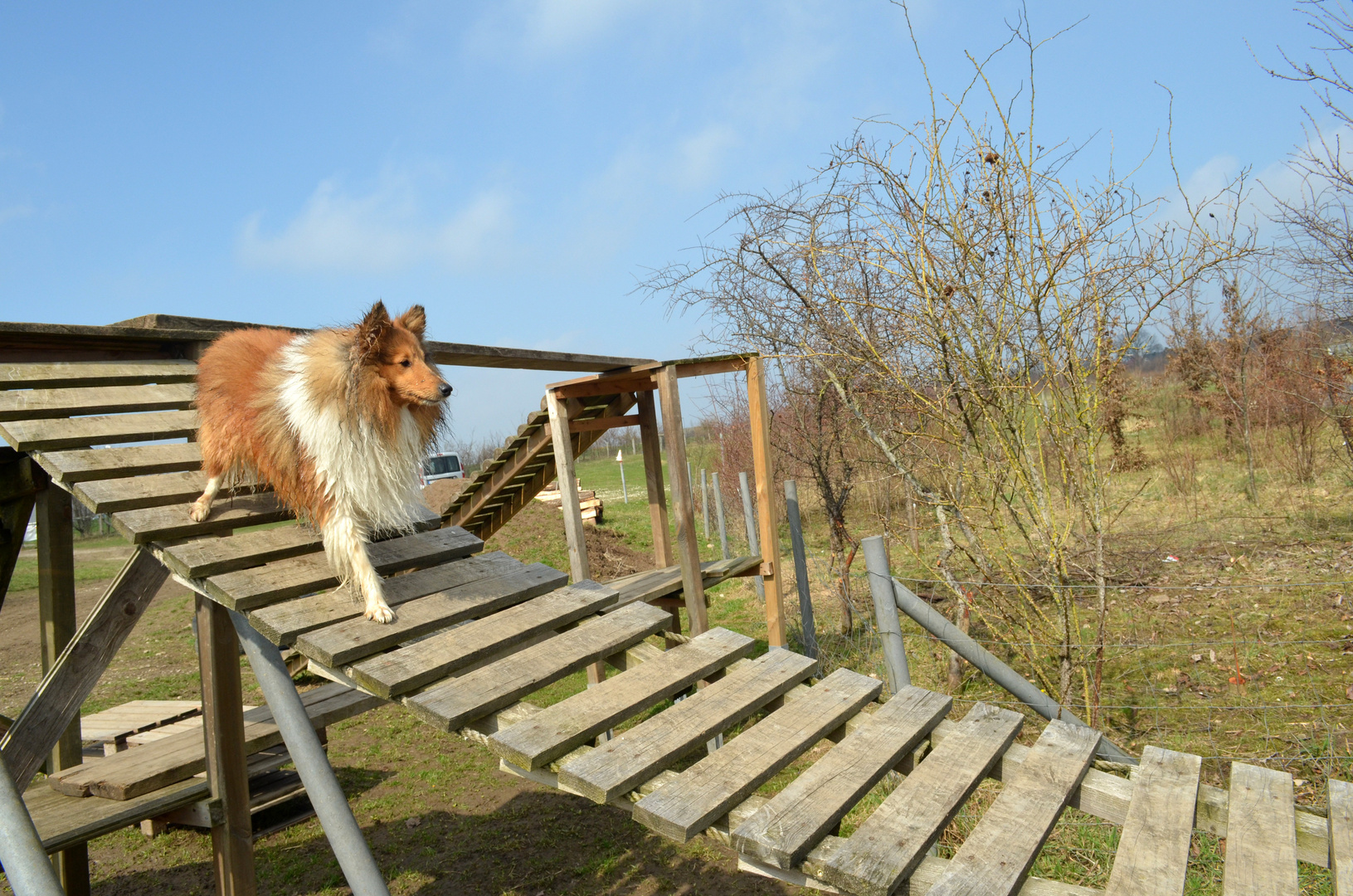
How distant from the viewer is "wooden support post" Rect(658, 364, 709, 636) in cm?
537

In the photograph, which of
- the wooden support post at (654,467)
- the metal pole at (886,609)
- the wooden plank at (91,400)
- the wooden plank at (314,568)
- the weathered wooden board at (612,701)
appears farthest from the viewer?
the wooden support post at (654,467)

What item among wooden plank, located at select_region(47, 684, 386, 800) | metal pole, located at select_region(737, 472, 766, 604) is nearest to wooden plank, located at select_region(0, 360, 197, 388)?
wooden plank, located at select_region(47, 684, 386, 800)

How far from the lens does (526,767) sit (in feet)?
7.96

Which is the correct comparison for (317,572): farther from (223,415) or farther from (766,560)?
(766,560)

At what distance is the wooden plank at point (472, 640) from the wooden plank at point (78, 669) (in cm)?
118

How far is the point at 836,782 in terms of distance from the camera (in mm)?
2447

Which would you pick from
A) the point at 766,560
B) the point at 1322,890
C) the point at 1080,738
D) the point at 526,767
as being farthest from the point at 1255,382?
the point at 526,767

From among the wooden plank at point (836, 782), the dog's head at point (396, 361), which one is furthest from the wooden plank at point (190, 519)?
the wooden plank at point (836, 782)

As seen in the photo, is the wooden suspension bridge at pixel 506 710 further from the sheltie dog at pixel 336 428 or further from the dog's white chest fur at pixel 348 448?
the dog's white chest fur at pixel 348 448

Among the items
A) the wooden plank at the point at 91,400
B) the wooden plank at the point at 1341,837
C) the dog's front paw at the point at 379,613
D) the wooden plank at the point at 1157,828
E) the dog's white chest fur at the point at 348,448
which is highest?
the wooden plank at the point at 91,400

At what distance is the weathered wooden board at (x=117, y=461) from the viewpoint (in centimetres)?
300

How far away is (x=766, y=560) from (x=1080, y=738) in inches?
130

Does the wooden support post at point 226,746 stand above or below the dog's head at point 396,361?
below

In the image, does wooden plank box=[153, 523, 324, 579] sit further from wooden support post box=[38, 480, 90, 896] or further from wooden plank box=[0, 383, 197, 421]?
wooden support post box=[38, 480, 90, 896]
